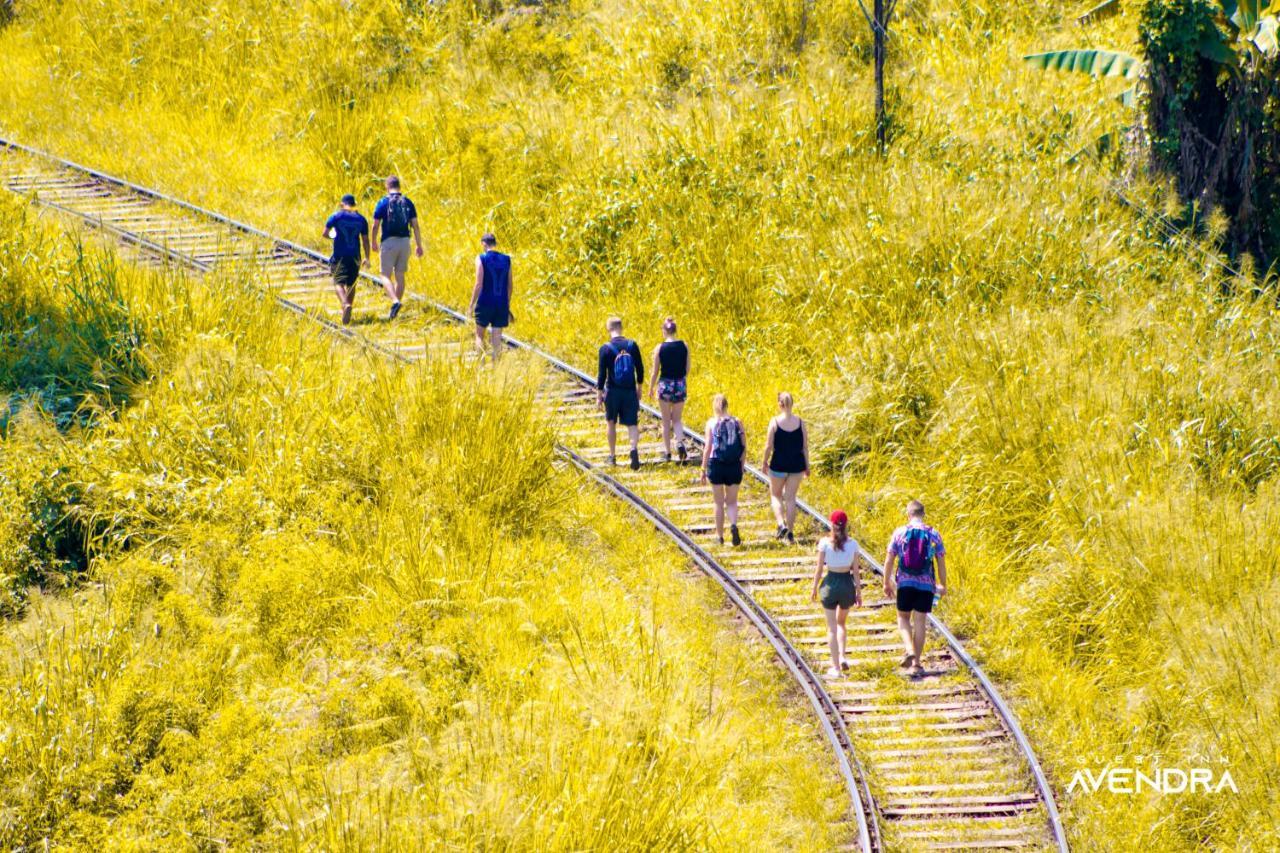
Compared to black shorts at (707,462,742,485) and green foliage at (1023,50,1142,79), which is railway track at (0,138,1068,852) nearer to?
black shorts at (707,462,742,485)

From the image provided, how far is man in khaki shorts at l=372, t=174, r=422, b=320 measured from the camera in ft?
58.9

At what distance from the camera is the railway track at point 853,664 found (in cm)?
1045

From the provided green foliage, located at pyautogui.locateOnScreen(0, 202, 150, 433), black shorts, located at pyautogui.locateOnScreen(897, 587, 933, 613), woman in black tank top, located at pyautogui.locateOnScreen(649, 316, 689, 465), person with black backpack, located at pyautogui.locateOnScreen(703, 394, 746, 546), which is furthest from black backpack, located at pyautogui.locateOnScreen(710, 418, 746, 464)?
green foliage, located at pyautogui.locateOnScreen(0, 202, 150, 433)

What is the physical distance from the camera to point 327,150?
23422 mm

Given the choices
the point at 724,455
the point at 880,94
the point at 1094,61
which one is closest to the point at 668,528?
the point at 724,455

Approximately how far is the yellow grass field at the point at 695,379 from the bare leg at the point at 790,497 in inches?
47.1

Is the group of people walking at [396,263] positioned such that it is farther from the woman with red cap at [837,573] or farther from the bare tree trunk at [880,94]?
the bare tree trunk at [880,94]

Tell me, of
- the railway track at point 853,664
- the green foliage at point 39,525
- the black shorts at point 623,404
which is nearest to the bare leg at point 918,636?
the railway track at point 853,664

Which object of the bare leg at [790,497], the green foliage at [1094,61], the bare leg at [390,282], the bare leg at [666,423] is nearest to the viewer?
the bare leg at [790,497]

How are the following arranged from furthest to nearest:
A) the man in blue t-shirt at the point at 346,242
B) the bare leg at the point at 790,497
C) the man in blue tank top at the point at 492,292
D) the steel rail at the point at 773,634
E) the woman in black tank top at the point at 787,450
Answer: the man in blue t-shirt at the point at 346,242, the man in blue tank top at the point at 492,292, the bare leg at the point at 790,497, the woman in black tank top at the point at 787,450, the steel rail at the point at 773,634

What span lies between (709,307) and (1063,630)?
7981 mm

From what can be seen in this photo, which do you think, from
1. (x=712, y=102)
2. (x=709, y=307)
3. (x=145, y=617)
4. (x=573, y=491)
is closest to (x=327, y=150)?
(x=712, y=102)

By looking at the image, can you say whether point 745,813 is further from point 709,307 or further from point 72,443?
point 709,307

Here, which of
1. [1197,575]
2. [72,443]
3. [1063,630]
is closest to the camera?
[1197,575]
